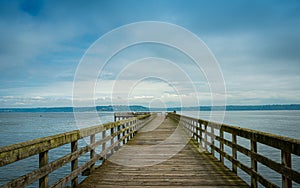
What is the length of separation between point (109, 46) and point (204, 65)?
26.4 ft

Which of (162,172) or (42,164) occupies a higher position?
(42,164)

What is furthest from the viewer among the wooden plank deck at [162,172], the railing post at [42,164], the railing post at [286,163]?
the wooden plank deck at [162,172]

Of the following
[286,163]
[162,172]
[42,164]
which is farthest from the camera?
[162,172]

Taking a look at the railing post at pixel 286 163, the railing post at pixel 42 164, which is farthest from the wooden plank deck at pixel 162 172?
the railing post at pixel 286 163

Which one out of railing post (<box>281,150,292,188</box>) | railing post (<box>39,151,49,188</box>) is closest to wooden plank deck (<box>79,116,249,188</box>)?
railing post (<box>39,151,49,188</box>)

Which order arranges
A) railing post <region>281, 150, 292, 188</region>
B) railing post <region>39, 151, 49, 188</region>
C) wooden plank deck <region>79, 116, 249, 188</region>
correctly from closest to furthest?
railing post <region>281, 150, 292, 188</region>, railing post <region>39, 151, 49, 188</region>, wooden plank deck <region>79, 116, 249, 188</region>

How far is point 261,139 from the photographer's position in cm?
418

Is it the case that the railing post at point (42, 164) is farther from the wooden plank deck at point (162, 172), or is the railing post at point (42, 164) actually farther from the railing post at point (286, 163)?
the railing post at point (286, 163)

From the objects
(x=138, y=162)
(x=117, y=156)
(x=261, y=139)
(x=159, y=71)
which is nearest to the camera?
(x=261, y=139)

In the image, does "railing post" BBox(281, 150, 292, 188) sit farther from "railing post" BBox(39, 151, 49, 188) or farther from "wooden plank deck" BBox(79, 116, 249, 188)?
"railing post" BBox(39, 151, 49, 188)

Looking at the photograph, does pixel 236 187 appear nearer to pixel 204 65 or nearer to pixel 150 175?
pixel 150 175

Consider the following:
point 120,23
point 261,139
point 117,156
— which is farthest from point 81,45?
point 261,139

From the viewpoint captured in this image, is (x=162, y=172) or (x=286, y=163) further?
(x=162, y=172)

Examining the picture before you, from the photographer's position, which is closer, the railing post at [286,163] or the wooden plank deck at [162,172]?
the railing post at [286,163]
